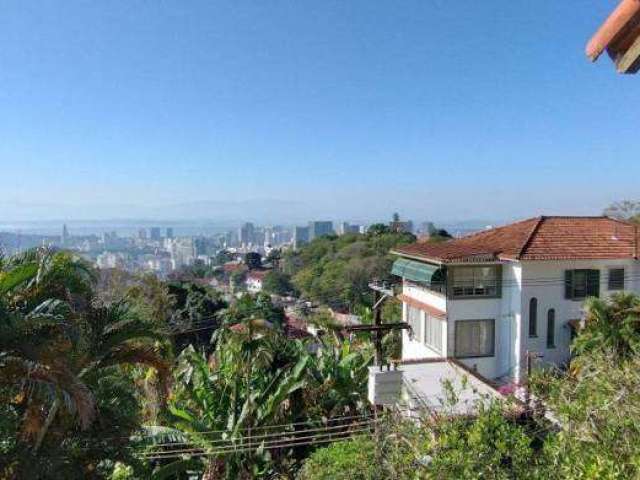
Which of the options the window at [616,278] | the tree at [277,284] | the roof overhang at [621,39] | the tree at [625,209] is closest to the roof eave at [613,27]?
the roof overhang at [621,39]

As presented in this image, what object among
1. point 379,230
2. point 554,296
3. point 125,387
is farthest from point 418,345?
point 379,230

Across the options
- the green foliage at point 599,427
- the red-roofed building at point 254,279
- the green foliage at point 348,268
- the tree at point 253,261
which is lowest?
the red-roofed building at point 254,279

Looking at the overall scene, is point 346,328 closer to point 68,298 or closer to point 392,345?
point 392,345

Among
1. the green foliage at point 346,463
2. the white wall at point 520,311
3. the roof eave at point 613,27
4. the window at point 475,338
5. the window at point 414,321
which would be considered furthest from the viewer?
the window at point 414,321

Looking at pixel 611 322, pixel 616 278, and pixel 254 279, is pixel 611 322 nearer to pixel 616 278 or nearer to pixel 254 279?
pixel 616 278

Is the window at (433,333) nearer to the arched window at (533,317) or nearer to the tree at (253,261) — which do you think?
the arched window at (533,317)

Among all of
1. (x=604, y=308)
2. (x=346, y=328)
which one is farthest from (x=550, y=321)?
(x=346, y=328)
